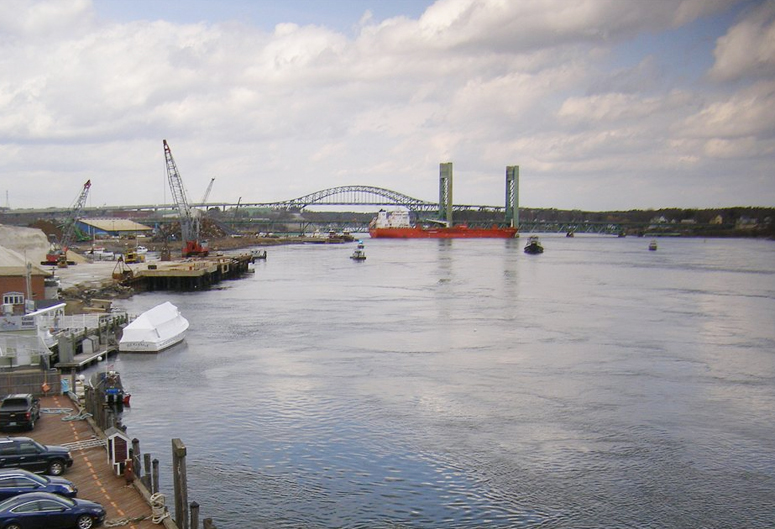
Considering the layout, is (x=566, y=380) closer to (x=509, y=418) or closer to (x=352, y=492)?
(x=509, y=418)

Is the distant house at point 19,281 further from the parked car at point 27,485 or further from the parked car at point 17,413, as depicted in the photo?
the parked car at point 27,485

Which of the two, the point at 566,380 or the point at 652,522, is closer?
the point at 652,522

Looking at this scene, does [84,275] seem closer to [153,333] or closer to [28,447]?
[153,333]

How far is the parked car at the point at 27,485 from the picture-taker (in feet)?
57.0

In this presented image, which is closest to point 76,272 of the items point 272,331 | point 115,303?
point 115,303

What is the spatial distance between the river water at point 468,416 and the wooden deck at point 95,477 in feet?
8.11

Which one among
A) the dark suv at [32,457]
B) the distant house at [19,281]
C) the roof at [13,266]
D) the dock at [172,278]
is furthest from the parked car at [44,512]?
the dock at [172,278]

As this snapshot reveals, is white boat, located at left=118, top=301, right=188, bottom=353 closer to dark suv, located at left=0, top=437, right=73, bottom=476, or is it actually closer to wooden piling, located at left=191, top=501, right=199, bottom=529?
dark suv, located at left=0, top=437, right=73, bottom=476

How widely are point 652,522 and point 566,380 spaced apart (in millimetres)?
16972

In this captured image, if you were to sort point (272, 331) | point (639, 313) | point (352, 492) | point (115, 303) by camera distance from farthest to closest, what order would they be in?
point (115, 303), point (639, 313), point (272, 331), point (352, 492)

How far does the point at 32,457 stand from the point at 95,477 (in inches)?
69.8

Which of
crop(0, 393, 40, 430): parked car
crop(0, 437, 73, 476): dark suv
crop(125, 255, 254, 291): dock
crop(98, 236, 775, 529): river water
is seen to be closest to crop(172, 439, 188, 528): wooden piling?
crop(98, 236, 775, 529): river water

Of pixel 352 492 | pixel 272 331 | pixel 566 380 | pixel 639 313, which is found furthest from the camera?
pixel 639 313

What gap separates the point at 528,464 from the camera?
1010 inches
